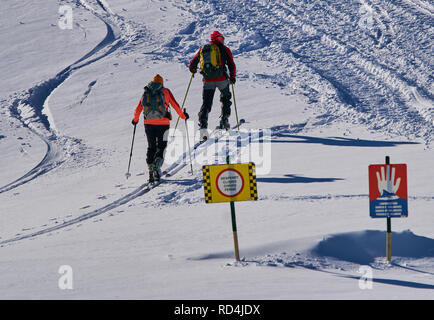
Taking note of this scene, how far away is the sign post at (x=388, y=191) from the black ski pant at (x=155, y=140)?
395 centimetres

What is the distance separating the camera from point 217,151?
934 cm

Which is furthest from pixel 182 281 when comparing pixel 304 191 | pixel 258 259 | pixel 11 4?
pixel 11 4

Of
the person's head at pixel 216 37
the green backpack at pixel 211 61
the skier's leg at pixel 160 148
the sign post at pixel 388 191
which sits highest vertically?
the person's head at pixel 216 37

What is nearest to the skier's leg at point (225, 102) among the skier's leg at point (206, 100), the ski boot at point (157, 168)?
the skier's leg at point (206, 100)

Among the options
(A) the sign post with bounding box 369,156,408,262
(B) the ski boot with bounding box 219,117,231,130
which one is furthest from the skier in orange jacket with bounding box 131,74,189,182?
(A) the sign post with bounding box 369,156,408,262

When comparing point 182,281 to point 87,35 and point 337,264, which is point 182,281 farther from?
point 87,35

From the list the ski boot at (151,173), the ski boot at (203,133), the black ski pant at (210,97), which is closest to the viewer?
the ski boot at (151,173)

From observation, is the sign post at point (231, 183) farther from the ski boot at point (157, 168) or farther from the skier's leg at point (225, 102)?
the skier's leg at point (225, 102)

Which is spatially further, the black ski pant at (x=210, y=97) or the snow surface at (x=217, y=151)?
the black ski pant at (x=210, y=97)

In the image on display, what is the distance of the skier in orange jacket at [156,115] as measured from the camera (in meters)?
8.25

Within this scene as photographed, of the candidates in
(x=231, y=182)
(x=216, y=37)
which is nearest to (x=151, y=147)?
(x=216, y=37)

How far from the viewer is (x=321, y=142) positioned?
955 cm

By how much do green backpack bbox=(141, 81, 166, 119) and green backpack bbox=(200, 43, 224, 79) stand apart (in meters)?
1.61

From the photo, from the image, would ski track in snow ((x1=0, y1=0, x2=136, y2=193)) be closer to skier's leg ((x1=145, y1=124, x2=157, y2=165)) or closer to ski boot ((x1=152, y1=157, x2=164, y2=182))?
skier's leg ((x1=145, y1=124, x2=157, y2=165))
